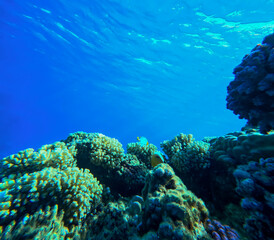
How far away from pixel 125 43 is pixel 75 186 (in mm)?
25309

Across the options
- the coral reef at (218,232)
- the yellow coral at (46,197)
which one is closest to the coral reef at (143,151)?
the yellow coral at (46,197)

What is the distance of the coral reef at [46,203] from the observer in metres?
2.35

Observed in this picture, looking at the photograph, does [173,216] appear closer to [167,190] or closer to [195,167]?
[167,190]

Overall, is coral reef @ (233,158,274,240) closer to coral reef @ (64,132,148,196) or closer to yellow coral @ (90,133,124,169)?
coral reef @ (64,132,148,196)

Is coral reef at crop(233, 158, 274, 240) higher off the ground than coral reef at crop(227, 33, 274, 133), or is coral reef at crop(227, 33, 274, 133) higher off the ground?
coral reef at crop(227, 33, 274, 133)

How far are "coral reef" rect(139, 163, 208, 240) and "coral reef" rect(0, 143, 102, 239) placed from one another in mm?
1595

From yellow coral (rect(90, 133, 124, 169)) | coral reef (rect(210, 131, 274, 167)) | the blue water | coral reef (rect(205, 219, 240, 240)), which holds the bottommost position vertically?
coral reef (rect(205, 219, 240, 240))

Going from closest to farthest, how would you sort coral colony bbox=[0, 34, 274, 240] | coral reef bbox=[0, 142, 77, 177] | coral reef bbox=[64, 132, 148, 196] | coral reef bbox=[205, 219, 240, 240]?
coral reef bbox=[205, 219, 240, 240]
coral colony bbox=[0, 34, 274, 240]
coral reef bbox=[0, 142, 77, 177]
coral reef bbox=[64, 132, 148, 196]

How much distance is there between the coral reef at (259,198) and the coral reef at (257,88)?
1.43 metres

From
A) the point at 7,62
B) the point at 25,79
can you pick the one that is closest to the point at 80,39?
the point at 7,62

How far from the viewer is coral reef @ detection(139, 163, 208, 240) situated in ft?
5.92

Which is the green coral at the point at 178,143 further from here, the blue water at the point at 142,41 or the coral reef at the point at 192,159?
the blue water at the point at 142,41

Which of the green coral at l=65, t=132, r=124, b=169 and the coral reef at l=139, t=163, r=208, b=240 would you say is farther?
the green coral at l=65, t=132, r=124, b=169

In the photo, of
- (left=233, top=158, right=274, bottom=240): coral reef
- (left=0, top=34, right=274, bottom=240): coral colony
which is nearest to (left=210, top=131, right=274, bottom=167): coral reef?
(left=0, top=34, right=274, bottom=240): coral colony
